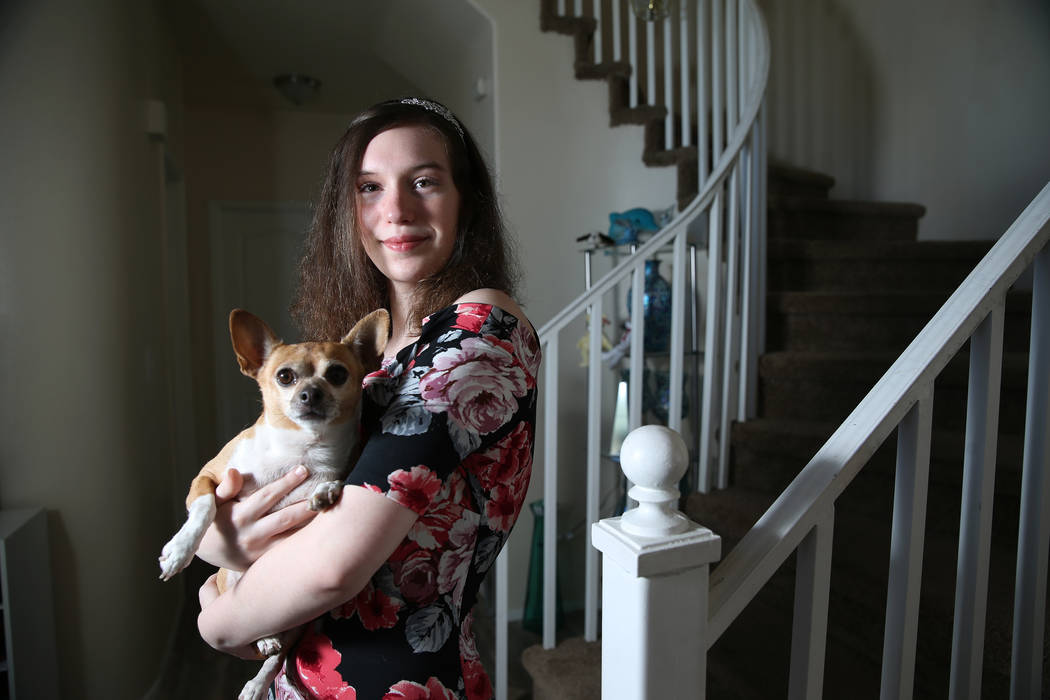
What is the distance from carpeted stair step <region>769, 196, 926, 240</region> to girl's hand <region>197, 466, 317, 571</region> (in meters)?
2.47

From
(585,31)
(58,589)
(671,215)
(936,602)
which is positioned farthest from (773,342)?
(58,589)

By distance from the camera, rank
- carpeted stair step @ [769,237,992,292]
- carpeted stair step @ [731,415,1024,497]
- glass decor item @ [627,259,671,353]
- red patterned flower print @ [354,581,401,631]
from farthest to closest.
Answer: glass decor item @ [627,259,671,353] → carpeted stair step @ [769,237,992,292] → carpeted stair step @ [731,415,1024,497] → red patterned flower print @ [354,581,401,631]

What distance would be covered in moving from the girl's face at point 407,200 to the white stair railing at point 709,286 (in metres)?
0.93

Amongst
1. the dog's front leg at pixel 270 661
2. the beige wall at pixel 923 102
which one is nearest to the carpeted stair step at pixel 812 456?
the dog's front leg at pixel 270 661

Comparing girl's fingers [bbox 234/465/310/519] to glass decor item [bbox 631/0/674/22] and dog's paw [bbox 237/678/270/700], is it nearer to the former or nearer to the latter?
dog's paw [bbox 237/678/270/700]

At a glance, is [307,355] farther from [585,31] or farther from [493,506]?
[585,31]

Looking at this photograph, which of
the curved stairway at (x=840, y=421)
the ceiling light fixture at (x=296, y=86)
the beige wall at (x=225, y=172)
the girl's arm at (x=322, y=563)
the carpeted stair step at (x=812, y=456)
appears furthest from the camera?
the beige wall at (x=225, y=172)

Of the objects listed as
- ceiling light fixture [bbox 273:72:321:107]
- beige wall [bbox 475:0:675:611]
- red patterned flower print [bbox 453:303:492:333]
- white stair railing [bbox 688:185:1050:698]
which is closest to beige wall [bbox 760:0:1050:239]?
beige wall [bbox 475:0:675:611]

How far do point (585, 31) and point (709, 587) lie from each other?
268cm

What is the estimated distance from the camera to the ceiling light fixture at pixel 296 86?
11.9 ft

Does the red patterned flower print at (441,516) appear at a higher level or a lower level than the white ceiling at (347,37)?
lower

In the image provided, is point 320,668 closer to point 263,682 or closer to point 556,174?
point 263,682

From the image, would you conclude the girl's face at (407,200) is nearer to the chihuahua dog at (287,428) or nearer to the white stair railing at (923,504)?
the chihuahua dog at (287,428)

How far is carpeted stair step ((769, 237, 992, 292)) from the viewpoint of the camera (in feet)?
7.34
